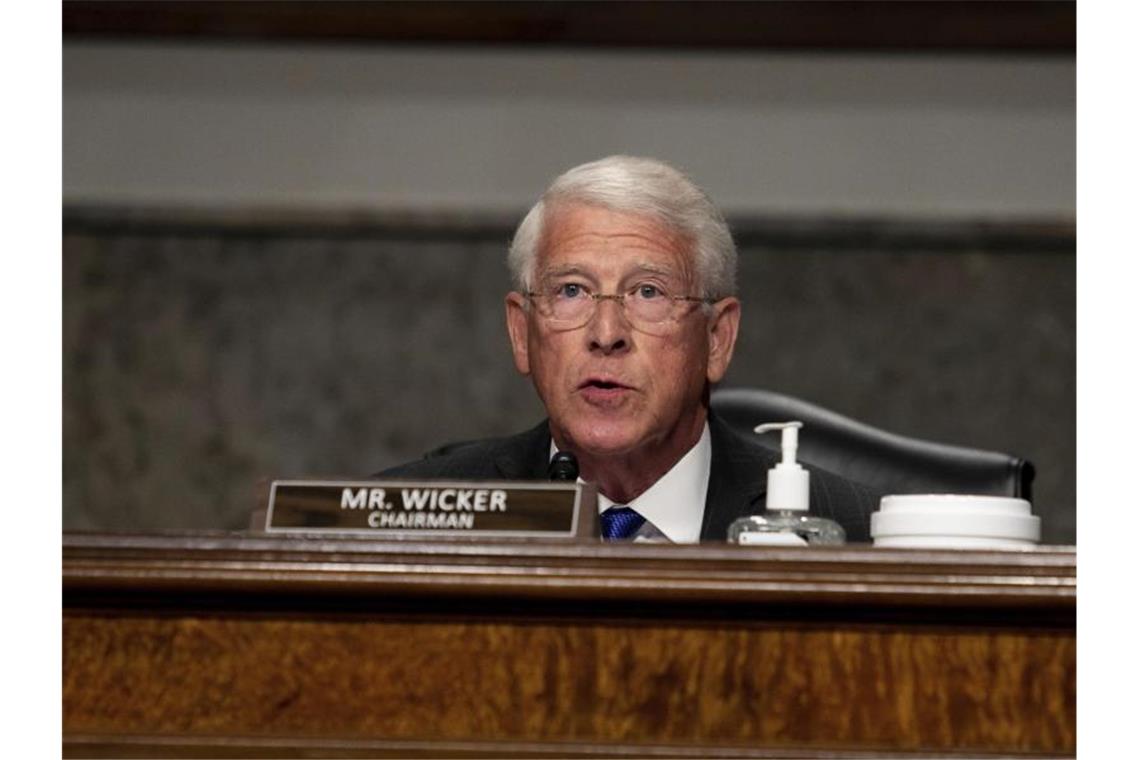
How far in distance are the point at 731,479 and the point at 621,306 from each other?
0.92 feet

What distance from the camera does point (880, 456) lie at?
2.96 m

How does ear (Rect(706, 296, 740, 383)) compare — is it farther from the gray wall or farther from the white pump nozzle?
the gray wall

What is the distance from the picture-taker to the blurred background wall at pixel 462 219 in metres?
5.35

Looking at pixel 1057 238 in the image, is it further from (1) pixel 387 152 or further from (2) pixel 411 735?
(2) pixel 411 735

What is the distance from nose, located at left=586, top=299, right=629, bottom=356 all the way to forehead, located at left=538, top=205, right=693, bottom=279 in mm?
50

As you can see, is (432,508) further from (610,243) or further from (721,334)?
(721,334)

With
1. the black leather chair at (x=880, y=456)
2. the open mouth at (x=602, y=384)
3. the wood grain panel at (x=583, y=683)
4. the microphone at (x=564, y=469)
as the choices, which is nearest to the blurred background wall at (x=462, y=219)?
the black leather chair at (x=880, y=456)

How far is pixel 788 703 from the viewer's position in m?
1.49

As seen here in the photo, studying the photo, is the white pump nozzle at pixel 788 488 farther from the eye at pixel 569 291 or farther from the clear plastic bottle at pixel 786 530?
the eye at pixel 569 291

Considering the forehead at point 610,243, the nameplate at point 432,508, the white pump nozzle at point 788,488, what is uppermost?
the forehead at point 610,243

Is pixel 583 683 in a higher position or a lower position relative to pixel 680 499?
lower

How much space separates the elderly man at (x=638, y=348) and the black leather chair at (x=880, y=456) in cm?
29

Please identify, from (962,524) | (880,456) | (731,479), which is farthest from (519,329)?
(962,524)

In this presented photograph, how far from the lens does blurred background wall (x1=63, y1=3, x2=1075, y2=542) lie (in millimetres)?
5352
